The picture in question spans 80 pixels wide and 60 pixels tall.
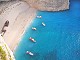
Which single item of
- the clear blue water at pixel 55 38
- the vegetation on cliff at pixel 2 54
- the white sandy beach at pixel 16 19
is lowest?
the clear blue water at pixel 55 38

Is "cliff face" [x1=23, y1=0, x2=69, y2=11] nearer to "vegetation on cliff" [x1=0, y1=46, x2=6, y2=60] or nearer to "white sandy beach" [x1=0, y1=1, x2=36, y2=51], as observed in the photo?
"white sandy beach" [x1=0, y1=1, x2=36, y2=51]

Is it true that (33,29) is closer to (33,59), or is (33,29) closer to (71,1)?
(33,59)

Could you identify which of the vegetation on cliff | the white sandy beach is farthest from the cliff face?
the vegetation on cliff

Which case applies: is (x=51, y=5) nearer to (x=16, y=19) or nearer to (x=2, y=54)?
(x=16, y=19)

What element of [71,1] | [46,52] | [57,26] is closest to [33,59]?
[46,52]

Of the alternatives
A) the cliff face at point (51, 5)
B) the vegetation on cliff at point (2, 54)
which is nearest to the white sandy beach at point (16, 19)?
the cliff face at point (51, 5)

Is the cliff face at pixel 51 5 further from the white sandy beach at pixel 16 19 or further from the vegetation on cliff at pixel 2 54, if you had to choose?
the vegetation on cliff at pixel 2 54
